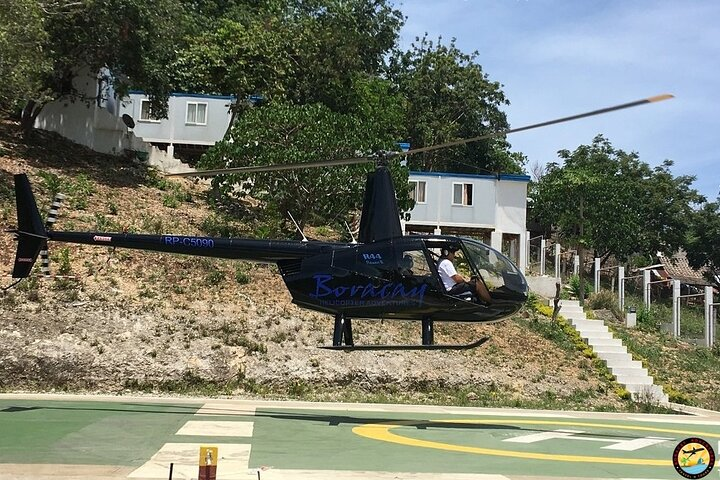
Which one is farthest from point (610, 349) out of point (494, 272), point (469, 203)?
point (494, 272)

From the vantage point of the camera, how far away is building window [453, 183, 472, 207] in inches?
1587

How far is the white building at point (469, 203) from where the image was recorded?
4012 cm

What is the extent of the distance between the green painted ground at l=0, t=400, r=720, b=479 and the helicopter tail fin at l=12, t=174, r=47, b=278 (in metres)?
2.67

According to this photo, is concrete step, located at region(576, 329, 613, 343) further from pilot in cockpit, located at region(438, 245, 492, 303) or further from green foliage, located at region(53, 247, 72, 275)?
green foliage, located at region(53, 247, 72, 275)

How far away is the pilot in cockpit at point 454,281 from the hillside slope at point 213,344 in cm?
909

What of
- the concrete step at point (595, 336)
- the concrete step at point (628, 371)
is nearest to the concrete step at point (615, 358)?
the concrete step at point (628, 371)

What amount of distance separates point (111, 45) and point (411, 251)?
24234 millimetres

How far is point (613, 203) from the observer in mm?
49500

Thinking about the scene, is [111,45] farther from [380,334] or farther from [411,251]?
[411,251]

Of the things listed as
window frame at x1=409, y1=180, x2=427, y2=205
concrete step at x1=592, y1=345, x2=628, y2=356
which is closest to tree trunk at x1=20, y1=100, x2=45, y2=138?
window frame at x1=409, y1=180, x2=427, y2=205

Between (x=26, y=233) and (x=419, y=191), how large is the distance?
28.6 metres

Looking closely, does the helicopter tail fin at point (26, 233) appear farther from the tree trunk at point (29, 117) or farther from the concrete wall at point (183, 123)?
the concrete wall at point (183, 123)

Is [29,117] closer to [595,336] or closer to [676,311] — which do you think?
[595,336]

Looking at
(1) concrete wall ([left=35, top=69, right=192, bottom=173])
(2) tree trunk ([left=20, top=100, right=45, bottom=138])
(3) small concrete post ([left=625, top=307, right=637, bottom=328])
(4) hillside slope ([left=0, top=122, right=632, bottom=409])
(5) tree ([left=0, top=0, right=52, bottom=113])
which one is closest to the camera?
(4) hillside slope ([left=0, top=122, right=632, bottom=409])
